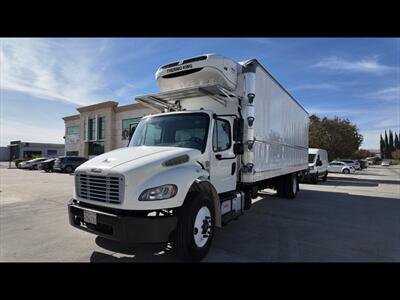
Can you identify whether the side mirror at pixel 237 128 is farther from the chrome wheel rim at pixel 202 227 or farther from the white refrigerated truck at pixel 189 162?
the chrome wheel rim at pixel 202 227

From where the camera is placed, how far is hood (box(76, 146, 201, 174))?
400 cm

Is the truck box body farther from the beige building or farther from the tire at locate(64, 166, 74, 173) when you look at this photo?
the beige building

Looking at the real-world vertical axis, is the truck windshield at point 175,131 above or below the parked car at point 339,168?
above

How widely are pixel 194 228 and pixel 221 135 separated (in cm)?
204

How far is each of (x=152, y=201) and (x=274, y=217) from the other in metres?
4.98

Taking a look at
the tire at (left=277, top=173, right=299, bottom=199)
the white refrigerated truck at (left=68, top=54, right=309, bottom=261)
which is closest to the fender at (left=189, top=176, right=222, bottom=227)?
the white refrigerated truck at (left=68, top=54, right=309, bottom=261)

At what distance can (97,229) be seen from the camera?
4004 mm

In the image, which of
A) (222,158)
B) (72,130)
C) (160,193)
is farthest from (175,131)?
(72,130)

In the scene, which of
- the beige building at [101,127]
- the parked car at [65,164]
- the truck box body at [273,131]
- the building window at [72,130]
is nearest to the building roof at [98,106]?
the beige building at [101,127]

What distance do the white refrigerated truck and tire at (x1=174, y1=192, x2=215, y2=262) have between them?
15 millimetres

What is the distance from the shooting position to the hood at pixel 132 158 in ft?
13.1

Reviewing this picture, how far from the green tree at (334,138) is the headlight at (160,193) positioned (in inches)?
1226
